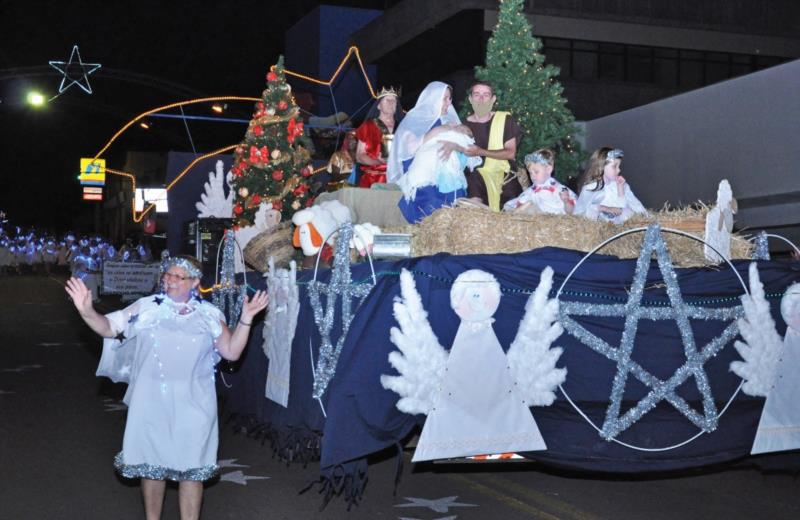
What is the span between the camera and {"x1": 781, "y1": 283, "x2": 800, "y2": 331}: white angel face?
6.79 meters

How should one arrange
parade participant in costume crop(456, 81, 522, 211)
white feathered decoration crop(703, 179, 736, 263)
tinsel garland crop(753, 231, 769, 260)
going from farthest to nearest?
parade participant in costume crop(456, 81, 522, 211), tinsel garland crop(753, 231, 769, 260), white feathered decoration crop(703, 179, 736, 263)

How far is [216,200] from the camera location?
809 inches

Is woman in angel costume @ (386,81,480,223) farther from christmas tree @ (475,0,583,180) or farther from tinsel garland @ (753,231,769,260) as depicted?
christmas tree @ (475,0,583,180)

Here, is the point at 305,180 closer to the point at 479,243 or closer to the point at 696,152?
the point at 696,152

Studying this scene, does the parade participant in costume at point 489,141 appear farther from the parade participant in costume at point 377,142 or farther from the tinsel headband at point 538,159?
the parade participant in costume at point 377,142

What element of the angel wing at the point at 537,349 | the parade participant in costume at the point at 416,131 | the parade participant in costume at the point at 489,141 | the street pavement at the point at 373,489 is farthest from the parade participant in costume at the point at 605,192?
the angel wing at the point at 537,349

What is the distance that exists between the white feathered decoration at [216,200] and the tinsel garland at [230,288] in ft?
32.5

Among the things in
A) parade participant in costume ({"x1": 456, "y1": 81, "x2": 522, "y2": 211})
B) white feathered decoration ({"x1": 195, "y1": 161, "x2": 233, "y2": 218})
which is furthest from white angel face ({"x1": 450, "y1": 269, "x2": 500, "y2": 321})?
white feathered decoration ({"x1": 195, "y1": 161, "x2": 233, "y2": 218})

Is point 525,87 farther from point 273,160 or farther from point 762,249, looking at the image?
point 762,249

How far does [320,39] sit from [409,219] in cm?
3883

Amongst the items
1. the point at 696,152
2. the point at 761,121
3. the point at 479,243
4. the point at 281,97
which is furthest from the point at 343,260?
the point at 696,152

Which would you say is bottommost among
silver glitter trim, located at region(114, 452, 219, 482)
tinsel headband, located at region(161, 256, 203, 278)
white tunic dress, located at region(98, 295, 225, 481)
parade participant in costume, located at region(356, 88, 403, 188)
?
silver glitter trim, located at region(114, 452, 219, 482)

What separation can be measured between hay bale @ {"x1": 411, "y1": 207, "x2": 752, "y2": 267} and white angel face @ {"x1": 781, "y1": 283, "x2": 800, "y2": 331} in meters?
0.57

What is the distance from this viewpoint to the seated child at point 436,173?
8320 millimetres
